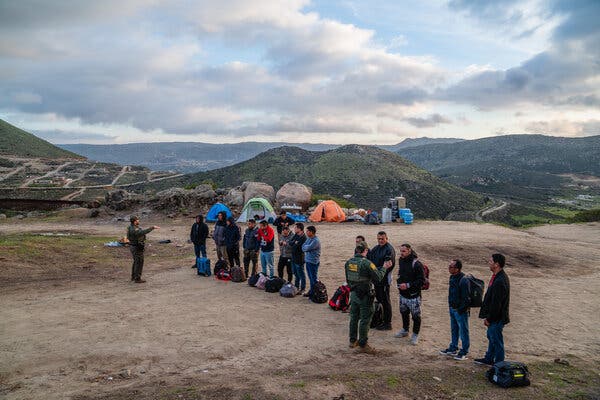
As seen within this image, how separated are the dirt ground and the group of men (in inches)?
13.4

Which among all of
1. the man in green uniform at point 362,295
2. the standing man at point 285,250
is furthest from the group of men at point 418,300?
the standing man at point 285,250

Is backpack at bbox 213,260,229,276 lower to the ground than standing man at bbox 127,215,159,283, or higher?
lower

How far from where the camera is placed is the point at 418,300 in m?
7.86

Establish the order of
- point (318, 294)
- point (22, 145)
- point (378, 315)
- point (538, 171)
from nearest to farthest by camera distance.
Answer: point (378, 315) → point (318, 294) → point (22, 145) → point (538, 171)

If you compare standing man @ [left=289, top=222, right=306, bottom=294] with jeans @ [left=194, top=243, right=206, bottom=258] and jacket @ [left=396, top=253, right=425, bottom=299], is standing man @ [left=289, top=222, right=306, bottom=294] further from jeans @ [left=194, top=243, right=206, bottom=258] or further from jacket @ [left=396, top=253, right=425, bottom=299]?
jeans @ [left=194, top=243, right=206, bottom=258]

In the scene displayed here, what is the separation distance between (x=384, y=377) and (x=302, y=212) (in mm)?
21260

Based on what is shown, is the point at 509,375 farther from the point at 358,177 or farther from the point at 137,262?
the point at 358,177

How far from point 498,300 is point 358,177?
5951cm

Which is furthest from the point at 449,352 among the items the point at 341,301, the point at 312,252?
the point at 312,252

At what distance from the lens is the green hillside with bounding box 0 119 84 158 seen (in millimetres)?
92562

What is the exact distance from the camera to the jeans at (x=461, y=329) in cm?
725

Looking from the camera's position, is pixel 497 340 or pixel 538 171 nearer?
pixel 497 340

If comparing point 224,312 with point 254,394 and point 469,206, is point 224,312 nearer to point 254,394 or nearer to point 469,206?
point 254,394

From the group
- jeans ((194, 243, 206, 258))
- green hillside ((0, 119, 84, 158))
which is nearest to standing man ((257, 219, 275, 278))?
jeans ((194, 243, 206, 258))
